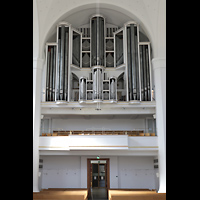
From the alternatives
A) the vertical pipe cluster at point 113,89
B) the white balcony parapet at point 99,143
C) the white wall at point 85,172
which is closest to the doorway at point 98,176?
the white wall at point 85,172

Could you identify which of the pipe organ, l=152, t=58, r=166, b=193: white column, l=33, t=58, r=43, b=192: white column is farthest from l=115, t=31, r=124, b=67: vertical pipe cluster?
l=33, t=58, r=43, b=192: white column

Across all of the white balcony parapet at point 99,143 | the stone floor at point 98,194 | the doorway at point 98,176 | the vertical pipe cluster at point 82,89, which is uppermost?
the vertical pipe cluster at point 82,89

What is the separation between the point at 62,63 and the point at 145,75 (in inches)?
179

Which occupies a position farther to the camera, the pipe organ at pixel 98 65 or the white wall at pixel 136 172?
the white wall at pixel 136 172

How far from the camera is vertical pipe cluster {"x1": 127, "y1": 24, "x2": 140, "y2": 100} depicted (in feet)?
46.9

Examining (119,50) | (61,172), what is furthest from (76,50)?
(61,172)

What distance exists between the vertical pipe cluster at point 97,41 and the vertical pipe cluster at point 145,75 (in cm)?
220

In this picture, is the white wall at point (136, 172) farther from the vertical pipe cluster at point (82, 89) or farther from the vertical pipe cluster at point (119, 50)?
the vertical pipe cluster at point (119, 50)

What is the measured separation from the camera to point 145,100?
14305 millimetres

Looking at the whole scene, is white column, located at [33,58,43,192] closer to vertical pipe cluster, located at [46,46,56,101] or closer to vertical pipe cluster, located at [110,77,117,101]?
vertical pipe cluster, located at [46,46,56,101]

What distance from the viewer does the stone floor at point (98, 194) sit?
1419cm

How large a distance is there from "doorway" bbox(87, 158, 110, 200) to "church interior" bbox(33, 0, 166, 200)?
0.19 ft
